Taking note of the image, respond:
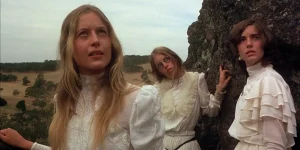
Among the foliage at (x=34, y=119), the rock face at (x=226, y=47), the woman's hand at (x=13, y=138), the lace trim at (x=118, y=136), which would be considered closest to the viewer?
the lace trim at (x=118, y=136)

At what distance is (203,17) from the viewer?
19.9 ft

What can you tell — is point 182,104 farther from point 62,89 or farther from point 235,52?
point 62,89

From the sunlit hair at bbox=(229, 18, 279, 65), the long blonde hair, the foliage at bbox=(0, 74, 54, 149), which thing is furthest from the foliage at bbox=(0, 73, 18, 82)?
the long blonde hair

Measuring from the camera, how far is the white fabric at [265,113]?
3.16m

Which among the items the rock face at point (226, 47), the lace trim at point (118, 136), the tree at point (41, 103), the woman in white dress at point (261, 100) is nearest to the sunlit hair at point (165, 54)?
the rock face at point (226, 47)

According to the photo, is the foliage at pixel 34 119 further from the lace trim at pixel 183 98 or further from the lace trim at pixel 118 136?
the lace trim at pixel 118 136

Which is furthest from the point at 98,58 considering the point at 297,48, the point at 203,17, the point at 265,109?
the point at 203,17

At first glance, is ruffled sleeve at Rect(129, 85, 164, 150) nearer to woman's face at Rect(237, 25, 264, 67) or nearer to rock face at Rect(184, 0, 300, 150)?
woman's face at Rect(237, 25, 264, 67)

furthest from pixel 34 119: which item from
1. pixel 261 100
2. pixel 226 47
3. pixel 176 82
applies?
pixel 261 100

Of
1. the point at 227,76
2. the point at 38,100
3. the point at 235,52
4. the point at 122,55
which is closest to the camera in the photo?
the point at 122,55

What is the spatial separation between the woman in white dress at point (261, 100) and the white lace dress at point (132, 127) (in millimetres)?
1167

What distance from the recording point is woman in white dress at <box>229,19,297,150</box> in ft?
10.4

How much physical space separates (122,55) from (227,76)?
7.95ft

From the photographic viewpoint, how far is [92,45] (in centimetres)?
227
